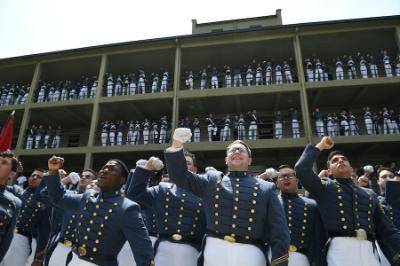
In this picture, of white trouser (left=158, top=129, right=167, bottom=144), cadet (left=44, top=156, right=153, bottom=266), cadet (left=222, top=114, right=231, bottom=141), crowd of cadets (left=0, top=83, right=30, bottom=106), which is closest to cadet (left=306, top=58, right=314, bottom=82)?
cadet (left=222, top=114, right=231, bottom=141)


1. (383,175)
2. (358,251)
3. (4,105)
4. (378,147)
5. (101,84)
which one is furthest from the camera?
(4,105)

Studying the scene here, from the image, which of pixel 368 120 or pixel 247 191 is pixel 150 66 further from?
pixel 247 191

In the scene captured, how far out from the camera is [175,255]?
323cm

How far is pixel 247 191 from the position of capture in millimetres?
2586

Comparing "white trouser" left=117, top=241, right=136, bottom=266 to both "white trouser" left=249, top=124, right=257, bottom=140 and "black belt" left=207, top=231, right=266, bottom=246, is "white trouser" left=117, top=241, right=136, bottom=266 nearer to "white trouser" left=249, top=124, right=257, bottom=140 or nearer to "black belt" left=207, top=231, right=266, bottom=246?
"black belt" left=207, top=231, right=266, bottom=246

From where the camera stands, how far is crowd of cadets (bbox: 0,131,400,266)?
246cm

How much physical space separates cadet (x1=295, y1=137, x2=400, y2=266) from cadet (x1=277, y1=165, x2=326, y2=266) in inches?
14.5

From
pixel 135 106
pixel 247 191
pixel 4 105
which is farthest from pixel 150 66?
pixel 247 191

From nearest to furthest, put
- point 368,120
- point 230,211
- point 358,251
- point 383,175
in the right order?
1. point 230,211
2. point 358,251
3. point 383,175
4. point 368,120

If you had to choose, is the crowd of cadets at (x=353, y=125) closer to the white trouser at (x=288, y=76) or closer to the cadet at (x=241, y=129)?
the white trouser at (x=288, y=76)

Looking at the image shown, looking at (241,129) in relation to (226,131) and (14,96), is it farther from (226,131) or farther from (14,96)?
(14,96)

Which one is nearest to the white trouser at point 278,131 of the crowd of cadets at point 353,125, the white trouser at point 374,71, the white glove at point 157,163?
the crowd of cadets at point 353,125

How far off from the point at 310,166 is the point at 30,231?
415 centimetres

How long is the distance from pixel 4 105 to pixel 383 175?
1497 cm
